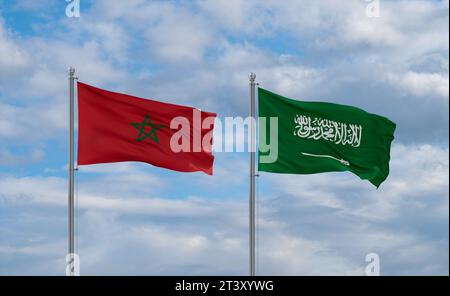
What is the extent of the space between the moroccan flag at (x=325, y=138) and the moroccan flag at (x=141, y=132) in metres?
1.79

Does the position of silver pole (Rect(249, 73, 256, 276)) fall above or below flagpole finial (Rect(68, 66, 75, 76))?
below

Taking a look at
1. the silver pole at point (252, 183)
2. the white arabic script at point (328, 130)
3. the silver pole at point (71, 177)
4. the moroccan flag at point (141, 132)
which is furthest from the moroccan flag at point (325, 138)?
the silver pole at point (71, 177)

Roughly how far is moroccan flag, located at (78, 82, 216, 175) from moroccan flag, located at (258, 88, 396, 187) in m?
1.79

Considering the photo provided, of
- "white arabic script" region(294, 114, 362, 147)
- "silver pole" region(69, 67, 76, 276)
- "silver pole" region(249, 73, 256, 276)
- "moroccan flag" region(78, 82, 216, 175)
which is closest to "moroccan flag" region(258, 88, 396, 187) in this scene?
"white arabic script" region(294, 114, 362, 147)

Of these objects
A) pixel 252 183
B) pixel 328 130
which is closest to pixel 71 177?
pixel 252 183

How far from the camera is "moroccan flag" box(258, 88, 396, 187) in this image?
72.7 feet

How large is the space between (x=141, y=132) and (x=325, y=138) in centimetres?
563

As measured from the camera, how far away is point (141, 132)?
21.2 metres

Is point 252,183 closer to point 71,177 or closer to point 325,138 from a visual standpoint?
point 325,138

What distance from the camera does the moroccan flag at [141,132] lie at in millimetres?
20844

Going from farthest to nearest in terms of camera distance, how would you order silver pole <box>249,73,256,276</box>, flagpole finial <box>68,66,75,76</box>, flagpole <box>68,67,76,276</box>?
silver pole <box>249,73,256,276</box>
flagpole finial <box>68,66,75,76</box>
flagpole <box>68,67,76,276</box>

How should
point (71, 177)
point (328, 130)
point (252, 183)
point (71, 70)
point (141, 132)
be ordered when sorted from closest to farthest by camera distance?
point (71, 177) → point (71, 70) → point (141, 132) → point (252, 183) → point (328, 130)

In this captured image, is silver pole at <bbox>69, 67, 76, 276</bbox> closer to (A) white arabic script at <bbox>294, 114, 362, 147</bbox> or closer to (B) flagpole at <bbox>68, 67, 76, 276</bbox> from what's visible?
(B) flagpole at <bbox>68, 67, 76, 276</bbox>
